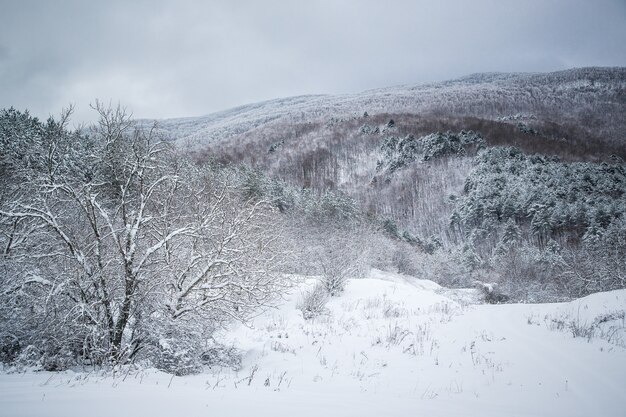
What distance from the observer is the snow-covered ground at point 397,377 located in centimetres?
368

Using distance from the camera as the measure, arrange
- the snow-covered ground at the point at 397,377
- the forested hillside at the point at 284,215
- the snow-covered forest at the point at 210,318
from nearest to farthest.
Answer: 1. the snow-covered ground at the point at 397,377
2. the snow-covered forest at the point at 210,318
3. the forested hillside at the point at 284,215

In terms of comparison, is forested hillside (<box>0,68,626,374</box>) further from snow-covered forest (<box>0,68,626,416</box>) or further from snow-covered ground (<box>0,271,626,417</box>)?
snow-covered ground (<box>0,271,626,417</box>)

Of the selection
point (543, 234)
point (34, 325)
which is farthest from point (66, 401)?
point (543, 234)

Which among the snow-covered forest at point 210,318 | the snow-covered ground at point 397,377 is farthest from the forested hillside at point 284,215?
the snow-covered ground at point 397,377

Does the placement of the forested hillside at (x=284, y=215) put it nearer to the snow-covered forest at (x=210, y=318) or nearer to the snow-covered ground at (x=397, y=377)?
the snow-covered forest at (x=210, y=318)

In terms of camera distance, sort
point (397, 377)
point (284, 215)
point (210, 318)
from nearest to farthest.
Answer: point (397, 377) < point (210, 318) < point (284, 215)

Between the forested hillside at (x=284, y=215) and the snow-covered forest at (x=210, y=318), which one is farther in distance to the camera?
the forested hillside at (x=284, y=215)

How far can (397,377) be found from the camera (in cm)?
534

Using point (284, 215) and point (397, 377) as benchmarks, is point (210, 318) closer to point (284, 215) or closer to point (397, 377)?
point (397, 377)

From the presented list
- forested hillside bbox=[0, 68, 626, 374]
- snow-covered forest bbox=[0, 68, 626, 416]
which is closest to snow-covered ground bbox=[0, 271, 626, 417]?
snow-covered forest bbox=[0, 68, 626, 416]

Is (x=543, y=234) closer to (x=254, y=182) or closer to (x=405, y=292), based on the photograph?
(x=254, y=182)

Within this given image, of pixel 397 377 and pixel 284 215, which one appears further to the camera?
pixel 284 215

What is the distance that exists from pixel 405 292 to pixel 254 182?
98.1 ft

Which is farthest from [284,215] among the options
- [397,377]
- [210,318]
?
[397,377]
